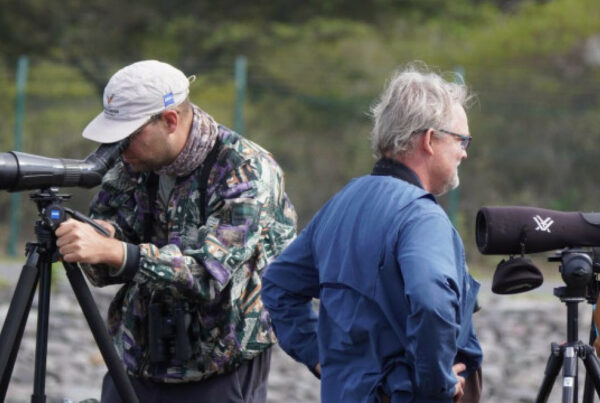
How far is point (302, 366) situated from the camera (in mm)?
9648

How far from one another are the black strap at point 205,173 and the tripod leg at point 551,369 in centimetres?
128

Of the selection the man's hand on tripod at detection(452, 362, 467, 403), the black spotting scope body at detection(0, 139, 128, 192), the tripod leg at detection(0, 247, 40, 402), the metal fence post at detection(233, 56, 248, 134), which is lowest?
the metal fence post at detection(233, 56, 248, 134)

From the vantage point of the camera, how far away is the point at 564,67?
67.1 feet

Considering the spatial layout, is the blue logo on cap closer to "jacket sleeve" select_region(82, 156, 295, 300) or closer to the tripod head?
"jacket sleeve" select_region(82, 156, 295, 300)

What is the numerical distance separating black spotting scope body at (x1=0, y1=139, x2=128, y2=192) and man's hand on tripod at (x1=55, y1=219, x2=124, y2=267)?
16cm

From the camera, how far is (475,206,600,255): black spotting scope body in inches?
158

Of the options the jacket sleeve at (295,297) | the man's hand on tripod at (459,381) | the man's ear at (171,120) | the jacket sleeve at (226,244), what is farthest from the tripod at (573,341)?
the man's ear at (171,120)

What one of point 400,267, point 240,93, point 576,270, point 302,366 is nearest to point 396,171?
point 400,267

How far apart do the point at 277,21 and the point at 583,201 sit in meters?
8.08

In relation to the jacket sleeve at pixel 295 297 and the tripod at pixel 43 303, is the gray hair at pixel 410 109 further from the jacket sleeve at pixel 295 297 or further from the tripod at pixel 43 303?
the tripod at pixel 43 303

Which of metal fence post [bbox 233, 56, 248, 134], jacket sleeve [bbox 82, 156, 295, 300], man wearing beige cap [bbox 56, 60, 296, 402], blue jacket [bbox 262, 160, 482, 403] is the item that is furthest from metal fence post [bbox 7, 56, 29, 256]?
blue jacket [bbox 262, 160, 482, 403]

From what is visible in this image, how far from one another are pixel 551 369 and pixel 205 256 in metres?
1.24

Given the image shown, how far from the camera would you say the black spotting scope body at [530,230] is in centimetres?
401

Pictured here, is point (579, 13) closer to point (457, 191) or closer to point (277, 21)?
point (277, 21)
